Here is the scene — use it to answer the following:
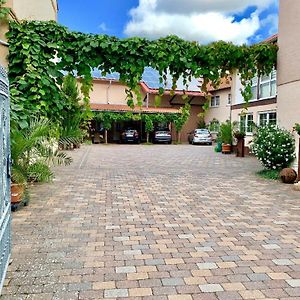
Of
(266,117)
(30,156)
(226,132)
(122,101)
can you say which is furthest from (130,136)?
(30,156)

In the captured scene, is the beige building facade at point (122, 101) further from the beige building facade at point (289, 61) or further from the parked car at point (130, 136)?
the beige building facade at point (289, 61)

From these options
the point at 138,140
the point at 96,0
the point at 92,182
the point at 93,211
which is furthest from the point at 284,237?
the point at 138,140

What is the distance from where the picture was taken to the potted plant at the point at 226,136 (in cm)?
1848

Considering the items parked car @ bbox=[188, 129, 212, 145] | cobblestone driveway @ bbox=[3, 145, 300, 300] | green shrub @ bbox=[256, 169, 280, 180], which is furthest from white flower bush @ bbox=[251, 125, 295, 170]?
parked car @ bbox=[188, 129, 212, 145]

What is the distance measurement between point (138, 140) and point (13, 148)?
24.2 m

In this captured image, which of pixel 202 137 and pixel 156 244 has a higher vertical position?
pixel 202 137

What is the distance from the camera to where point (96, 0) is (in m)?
11.5

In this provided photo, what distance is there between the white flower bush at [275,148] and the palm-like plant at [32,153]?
6268 millimetres

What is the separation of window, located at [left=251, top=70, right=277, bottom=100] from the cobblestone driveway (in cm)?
1001

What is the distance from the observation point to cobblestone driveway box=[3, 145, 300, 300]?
330cm

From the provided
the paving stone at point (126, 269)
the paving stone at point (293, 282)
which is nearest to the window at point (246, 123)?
the paving stone at point (293, 282)

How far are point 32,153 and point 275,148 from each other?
23.6 feet

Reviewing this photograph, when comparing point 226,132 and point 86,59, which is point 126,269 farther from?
point 226,132

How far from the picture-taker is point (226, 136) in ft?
61.9
